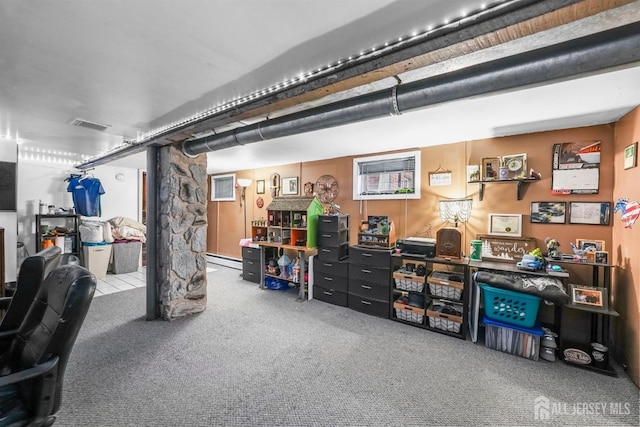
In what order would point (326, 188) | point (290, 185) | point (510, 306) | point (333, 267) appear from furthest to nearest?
point (290, 185) < point (326, 188) < point (333, 267) < point (510, 306)

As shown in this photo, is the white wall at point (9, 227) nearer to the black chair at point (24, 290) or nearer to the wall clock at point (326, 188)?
the black chair at point (24, 290)

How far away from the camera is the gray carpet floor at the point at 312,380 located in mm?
1824

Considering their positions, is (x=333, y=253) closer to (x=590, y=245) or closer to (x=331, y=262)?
(x=331, y=262)

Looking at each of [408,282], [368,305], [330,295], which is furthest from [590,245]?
[330,295]

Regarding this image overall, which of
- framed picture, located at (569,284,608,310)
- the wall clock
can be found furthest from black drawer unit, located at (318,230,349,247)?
framed picture, located at (569,284,608,310)

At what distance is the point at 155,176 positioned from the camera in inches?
134

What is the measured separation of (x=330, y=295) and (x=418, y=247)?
4.89 feet

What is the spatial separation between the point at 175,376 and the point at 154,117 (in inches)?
94.7

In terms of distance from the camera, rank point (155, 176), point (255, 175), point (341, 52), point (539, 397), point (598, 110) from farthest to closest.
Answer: point (255, 175), point (155, 176), point (598, 110), point (539, 397), point (341, 52)

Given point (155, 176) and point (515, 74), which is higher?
point (515, 74)

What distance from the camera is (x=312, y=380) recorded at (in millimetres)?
2191

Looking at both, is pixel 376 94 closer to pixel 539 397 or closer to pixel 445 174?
pixel 445 174

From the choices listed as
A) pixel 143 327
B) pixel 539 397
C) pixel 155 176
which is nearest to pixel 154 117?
pixel 155 176

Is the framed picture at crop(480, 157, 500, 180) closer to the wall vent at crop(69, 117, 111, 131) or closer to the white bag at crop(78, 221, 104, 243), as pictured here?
the wall vent at crop(69, 117, 111, 131)
